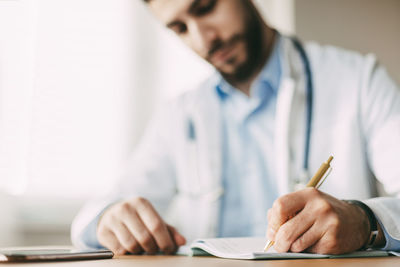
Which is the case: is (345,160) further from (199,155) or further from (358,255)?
(358,255)

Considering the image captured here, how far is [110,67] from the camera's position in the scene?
1.95 meters

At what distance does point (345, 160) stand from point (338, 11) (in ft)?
2.58

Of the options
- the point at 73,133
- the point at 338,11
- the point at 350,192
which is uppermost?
the point at 338,11

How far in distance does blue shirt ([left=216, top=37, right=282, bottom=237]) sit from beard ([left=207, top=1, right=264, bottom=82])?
0.04m

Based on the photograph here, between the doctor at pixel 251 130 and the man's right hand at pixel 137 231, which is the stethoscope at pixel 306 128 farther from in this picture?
the man's right hand at pixel 137 231

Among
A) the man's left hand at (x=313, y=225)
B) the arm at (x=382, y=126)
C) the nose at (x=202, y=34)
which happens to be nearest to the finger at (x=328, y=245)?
the man's left hand at (x=313, y=225)

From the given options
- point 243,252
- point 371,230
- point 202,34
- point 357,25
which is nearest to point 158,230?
point 243,252

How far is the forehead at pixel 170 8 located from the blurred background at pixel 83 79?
70 cm

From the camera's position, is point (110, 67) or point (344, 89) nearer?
point (344, 89)

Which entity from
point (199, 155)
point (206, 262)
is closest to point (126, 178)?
point (199, 155)

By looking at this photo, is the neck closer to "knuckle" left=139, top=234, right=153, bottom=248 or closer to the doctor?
the doctor

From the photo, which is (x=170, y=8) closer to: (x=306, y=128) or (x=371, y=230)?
(x=306, y=128)

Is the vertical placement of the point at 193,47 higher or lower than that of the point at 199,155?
higher

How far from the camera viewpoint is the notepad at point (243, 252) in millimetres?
543
